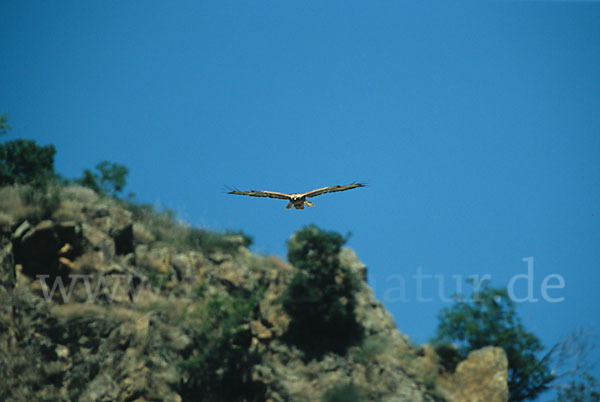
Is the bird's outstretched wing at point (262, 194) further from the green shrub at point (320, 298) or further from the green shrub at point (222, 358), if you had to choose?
the green shrub at point (320, 298)

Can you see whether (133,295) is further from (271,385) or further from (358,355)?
(358,355)

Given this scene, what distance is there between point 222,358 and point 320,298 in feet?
22.7

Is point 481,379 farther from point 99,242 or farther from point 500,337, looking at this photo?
point 99,242

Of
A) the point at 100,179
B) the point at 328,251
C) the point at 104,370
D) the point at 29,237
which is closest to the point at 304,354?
the point at 328,251

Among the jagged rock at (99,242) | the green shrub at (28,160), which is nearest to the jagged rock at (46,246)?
the jagged rock at (99,242)

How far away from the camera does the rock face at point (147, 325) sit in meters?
19.2

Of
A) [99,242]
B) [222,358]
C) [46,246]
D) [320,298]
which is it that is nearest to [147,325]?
[222,358]

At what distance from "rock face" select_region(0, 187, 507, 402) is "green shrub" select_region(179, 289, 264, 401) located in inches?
3.9

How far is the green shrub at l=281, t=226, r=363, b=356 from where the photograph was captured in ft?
87.6

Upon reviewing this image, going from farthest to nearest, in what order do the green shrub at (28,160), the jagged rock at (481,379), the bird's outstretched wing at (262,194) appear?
the green shrub at (28,160)
the jagged rock at (481,379)
the bird's outstretched wing at (262,194)

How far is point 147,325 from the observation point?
2144 cm

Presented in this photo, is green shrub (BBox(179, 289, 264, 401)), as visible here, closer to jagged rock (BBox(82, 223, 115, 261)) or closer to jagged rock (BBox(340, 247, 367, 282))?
jagged rock (BBox(82, 223, 115, 261))

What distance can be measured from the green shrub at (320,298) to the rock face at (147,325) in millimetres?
700

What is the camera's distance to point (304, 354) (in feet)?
84.5
